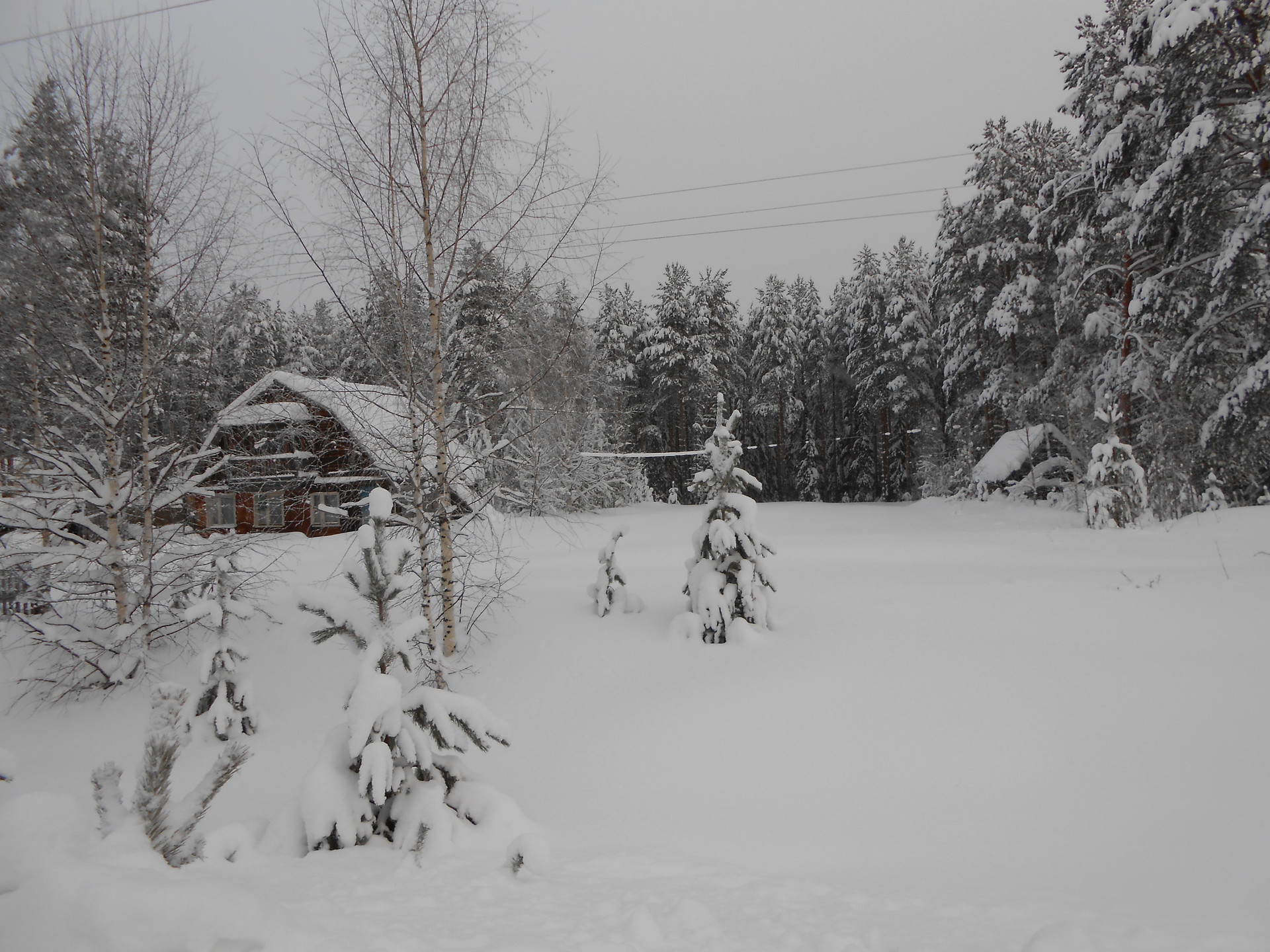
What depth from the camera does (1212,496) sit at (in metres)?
13.8

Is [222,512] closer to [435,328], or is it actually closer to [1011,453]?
[435,328]

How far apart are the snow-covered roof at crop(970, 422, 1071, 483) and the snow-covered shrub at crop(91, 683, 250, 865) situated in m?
21.7

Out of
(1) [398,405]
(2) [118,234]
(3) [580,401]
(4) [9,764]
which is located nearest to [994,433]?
(3) [580,401]

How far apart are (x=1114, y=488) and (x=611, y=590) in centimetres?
1048

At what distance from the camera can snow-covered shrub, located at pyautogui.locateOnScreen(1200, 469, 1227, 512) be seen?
1326 centimetres

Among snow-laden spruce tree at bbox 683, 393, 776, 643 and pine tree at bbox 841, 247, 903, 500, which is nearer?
snow-laden spruce tree at bbox 683, 393, 776, 643

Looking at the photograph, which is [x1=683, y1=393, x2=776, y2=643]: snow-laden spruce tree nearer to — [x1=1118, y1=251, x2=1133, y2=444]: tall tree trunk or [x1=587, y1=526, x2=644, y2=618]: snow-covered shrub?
[x1=587, y1=526, x2=644, y2=618]: snow-covered shrub

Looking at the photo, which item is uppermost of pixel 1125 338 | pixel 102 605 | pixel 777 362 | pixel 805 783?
pixel 777 362

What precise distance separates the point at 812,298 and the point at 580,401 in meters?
20.5

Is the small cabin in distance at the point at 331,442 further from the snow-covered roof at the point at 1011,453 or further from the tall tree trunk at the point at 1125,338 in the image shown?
the snow-covered roof at the point at 1011,453

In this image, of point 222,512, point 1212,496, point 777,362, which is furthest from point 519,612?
point 777,362

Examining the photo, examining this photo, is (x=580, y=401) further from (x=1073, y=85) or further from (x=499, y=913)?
(x=499, y=913)

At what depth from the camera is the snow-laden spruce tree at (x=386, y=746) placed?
3.35m

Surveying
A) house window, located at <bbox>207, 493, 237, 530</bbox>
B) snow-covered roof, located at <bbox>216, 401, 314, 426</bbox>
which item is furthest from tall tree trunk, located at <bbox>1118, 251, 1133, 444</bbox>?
house window, located at <bbox>207, 493, 237, 530</bbox>
